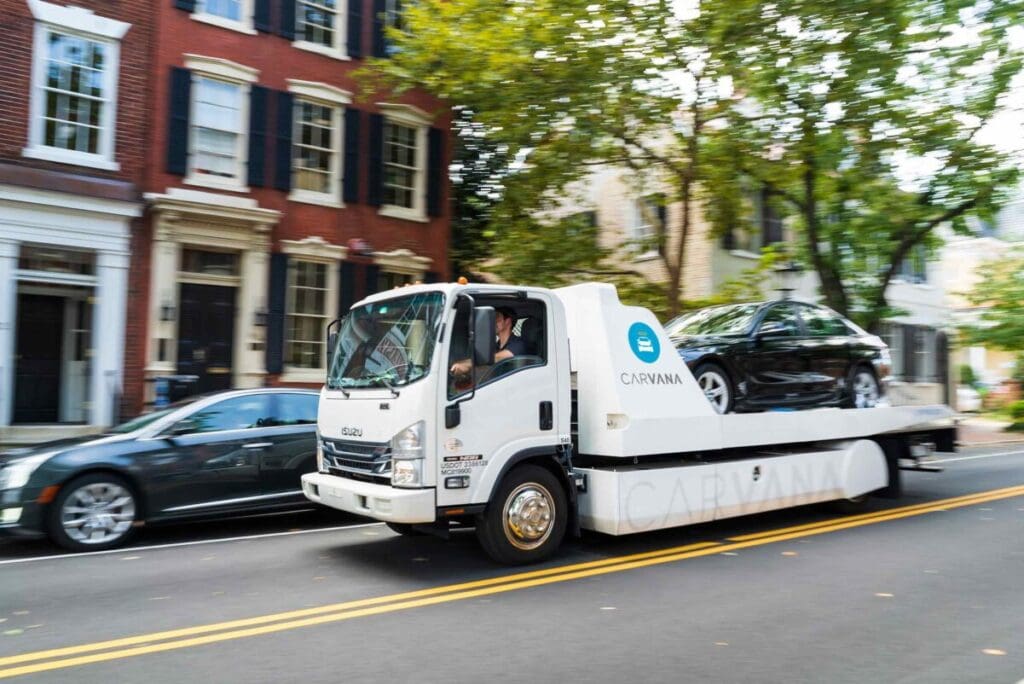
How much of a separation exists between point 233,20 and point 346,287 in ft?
18.5

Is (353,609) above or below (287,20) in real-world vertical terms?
below

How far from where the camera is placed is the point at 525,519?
7027 millimetres

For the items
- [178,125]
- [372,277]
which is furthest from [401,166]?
[178,125]

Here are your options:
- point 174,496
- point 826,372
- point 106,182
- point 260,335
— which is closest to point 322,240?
point 260,335

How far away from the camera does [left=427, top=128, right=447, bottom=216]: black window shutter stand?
19.3m

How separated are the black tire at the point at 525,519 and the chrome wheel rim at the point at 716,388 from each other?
7.77 feet

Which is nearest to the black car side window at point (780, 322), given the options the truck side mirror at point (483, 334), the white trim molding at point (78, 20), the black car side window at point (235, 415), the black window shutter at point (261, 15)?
the truck side mirror at point (483, 334)

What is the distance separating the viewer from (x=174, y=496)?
27.5 feet

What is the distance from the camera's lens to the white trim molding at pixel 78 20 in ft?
45.8

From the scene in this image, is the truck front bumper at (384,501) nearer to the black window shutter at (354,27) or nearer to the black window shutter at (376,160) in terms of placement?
the black window shutter at (376,160)

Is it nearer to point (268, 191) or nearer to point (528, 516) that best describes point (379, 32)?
point (268, 191)

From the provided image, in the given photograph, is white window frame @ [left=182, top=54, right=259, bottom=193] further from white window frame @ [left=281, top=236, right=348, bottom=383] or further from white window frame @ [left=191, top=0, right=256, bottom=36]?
white window frame @ [left=281, top=236, right=348, bottom=383]

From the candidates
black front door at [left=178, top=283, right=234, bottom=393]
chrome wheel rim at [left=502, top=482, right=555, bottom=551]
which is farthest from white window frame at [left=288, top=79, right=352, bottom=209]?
chrome wheel rim at [left=502, top=482, right=555, bottom=551]

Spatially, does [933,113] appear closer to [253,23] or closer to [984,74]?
[984,74]
